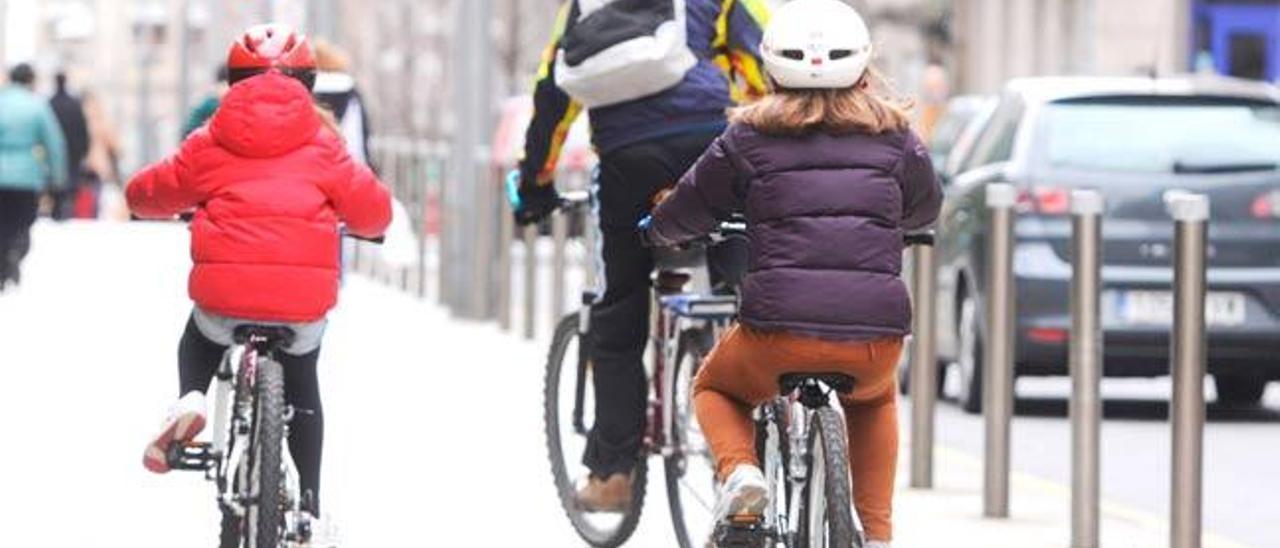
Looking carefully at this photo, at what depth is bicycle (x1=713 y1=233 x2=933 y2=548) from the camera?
7.30 metres

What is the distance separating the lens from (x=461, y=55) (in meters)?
23.9

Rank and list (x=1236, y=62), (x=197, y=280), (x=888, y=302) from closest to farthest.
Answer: (x=888, y=302)
(x=197, y=280)
(x=1236, y=62)

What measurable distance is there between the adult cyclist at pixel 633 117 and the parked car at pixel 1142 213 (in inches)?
260

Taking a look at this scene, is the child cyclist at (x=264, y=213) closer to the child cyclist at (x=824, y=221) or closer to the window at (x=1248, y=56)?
the child cyclist at (x=824, y=221)

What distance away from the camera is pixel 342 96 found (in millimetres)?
17672

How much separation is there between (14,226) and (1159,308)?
1167 cm

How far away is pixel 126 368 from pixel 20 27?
19.2 metres

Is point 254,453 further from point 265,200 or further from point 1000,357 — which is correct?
point 1000,357

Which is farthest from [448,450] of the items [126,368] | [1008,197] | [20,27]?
[20,27]

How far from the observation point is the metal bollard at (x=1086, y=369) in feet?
34.4

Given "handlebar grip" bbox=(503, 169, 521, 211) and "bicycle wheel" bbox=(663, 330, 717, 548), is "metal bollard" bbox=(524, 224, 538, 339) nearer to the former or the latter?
"handlebar grip" bbox=(503, 169, 521, 211)

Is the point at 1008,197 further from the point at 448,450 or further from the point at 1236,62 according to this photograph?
the point at 1236,62

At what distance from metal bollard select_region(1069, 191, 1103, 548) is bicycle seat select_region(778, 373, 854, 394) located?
2907 millimetres

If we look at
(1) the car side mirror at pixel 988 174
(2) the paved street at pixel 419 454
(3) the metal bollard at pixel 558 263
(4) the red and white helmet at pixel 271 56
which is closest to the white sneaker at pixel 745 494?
(4) the red and white helmet at pixel 271 56
